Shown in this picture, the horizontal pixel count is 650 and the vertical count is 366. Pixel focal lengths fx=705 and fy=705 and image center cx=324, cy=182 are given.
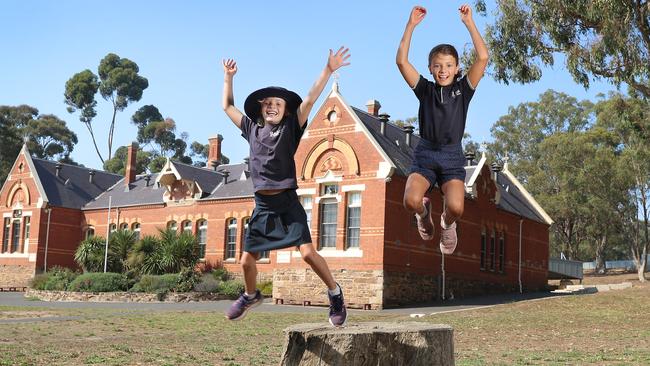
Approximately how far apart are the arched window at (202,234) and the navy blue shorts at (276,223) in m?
33.4

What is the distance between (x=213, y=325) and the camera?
19266 millimetres

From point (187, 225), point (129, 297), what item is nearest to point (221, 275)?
point (187, 225)

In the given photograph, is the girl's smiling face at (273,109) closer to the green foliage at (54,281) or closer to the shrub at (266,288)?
the shrub at (266,288)

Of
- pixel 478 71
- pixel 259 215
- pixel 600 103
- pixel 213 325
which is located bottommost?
pixel 213 325

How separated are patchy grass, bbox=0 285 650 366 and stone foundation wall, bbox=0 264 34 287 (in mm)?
19726

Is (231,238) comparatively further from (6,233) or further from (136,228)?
(6,233)

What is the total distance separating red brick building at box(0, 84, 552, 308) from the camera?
91.9ft

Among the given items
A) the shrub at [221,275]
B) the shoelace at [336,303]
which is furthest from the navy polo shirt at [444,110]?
the shrub at [221,275]

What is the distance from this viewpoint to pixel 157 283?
→ 32156 mm

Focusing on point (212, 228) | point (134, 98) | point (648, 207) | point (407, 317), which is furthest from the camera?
point (134, 98)

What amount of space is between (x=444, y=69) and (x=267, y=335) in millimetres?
11685

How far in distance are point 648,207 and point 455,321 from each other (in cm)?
3682

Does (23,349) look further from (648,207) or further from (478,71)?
(648,207)

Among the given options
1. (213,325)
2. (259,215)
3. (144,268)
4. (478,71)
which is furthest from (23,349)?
(144,268)
